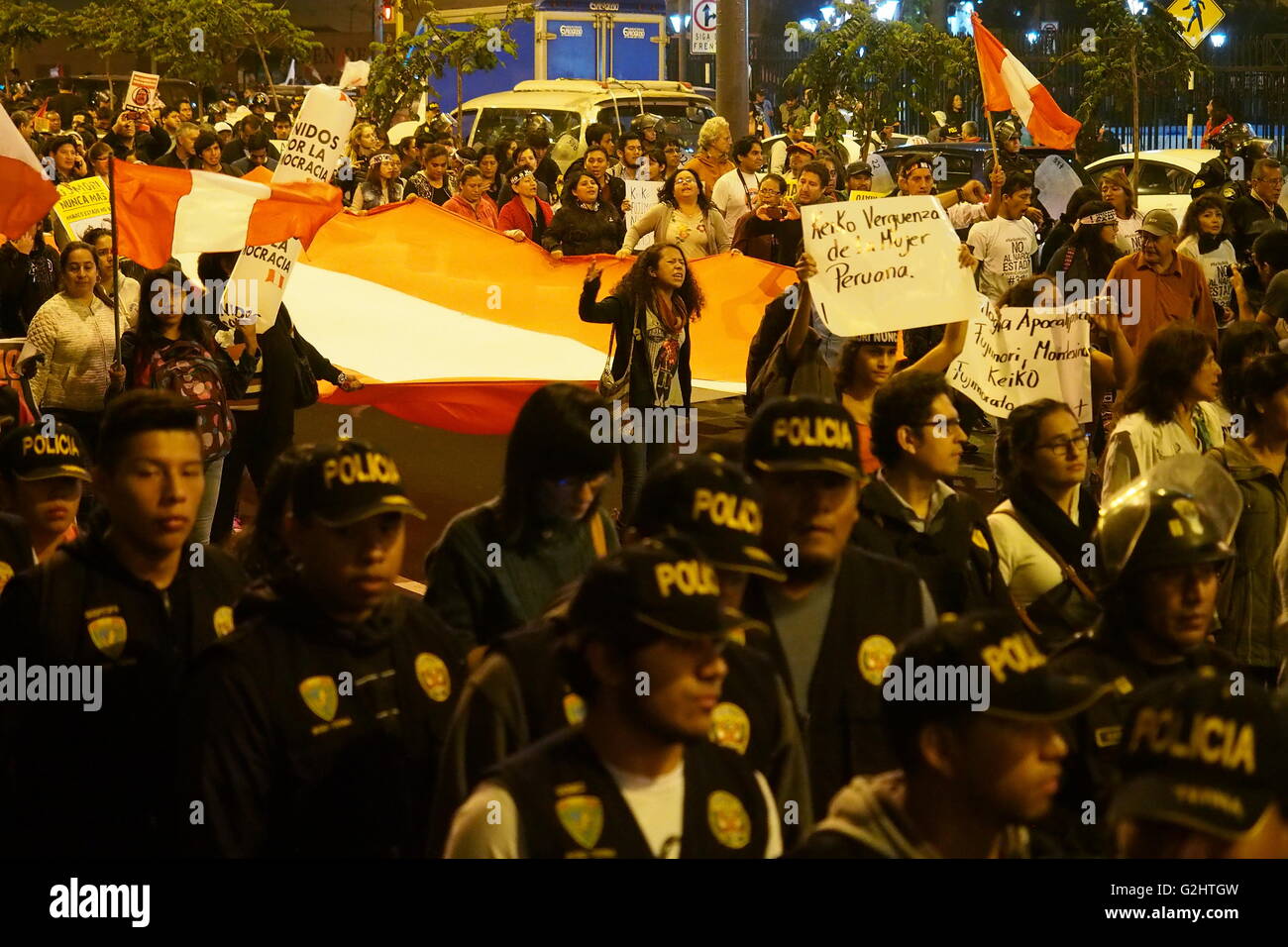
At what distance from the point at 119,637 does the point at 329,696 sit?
81 cm

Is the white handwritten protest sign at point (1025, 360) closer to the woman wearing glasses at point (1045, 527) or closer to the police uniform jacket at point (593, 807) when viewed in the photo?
the woman wearing glasses at point (1045, 527)

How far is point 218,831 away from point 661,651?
108 centimetres

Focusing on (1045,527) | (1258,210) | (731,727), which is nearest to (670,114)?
(1258,210)

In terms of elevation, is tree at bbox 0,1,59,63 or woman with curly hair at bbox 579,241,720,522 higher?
tree at bbox 0,1,59,63

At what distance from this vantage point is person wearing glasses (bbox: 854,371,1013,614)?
5547mm

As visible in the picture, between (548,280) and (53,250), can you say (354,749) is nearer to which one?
(548,280)

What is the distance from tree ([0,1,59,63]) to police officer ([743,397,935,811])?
1697 inches

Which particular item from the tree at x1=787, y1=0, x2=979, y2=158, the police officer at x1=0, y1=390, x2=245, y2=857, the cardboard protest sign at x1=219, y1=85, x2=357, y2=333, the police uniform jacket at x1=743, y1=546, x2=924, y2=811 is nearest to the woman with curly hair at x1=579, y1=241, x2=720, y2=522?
the cardboard protest sign at x1=219, y1=85, x2=357, y2=333

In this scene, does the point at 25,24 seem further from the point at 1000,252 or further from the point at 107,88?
the point at 1000,252

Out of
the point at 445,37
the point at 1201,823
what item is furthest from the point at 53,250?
the point at 445,37

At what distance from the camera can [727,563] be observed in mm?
4129

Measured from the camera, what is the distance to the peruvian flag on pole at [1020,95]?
13859mm

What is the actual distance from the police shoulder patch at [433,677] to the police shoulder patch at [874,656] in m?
1.02

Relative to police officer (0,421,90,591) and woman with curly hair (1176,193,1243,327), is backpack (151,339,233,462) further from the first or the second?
woman with curly hair (1176,193,1243,327)
